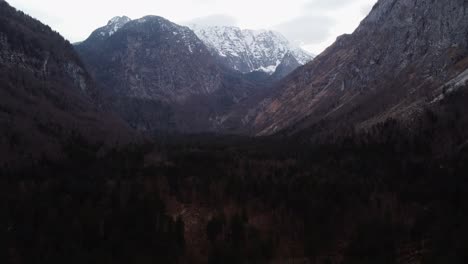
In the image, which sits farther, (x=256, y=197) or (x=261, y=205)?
(x=256, y=197)

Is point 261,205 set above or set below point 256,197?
below

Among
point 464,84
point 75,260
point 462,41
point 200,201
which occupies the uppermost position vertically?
point 462,41

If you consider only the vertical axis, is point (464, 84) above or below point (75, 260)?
above

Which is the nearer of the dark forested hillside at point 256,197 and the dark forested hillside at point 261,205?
the dark forested hillside at point 261,205

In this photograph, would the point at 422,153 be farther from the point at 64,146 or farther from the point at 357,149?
the point at 64,146

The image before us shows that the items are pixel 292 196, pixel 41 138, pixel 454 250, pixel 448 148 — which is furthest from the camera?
pixel 41 138

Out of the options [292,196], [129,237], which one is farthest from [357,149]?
[129,237]

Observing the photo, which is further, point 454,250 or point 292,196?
point 292,196

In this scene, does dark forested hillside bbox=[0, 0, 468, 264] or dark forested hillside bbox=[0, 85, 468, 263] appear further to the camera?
dark forested hillside bbox=[0, 0, 468, 264]

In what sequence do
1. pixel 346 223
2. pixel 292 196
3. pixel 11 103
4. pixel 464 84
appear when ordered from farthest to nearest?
pixel 11 103 < pixel 464 84 < pixel 292 196 < pixel 346 223
